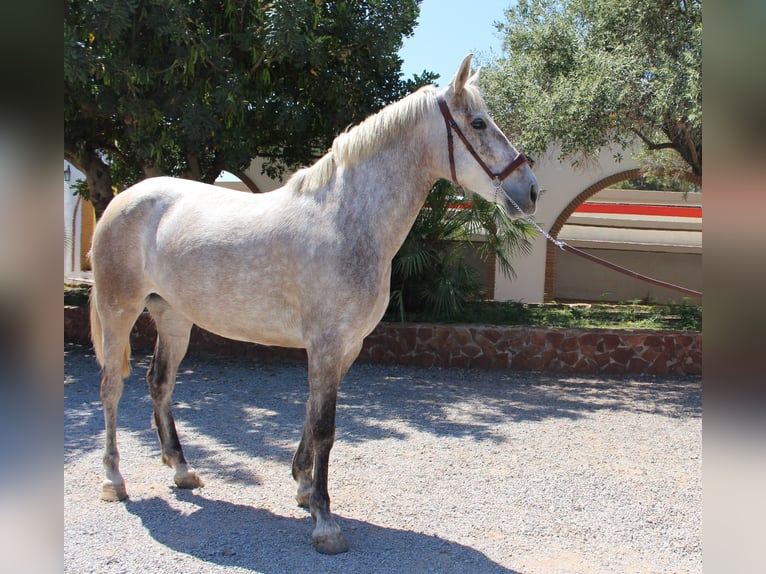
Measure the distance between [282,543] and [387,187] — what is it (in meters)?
1.94

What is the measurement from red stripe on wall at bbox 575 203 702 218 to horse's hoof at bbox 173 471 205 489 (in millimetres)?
16872

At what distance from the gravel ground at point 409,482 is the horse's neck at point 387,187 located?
5.22 feet

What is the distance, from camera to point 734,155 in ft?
2.66

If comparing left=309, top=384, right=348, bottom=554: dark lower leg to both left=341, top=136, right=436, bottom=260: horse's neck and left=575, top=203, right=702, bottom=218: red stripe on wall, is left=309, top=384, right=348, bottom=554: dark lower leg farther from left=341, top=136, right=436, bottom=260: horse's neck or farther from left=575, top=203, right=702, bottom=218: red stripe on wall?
left=575, top=203, right=702, bottom=218: red stripe on wall

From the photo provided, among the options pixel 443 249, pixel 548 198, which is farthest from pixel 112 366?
pixel 548 198

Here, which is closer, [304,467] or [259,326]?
[259,326]

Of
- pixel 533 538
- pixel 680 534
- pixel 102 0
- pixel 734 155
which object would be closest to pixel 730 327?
pixel 734 155

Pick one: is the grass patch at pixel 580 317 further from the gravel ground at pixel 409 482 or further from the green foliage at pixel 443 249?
the gravel ground at pixel 409 482

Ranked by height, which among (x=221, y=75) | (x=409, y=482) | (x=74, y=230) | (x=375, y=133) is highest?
(x=221, y=75)

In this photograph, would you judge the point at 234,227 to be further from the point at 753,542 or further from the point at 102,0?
the point at 102,0

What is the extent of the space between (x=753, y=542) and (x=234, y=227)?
2.85m

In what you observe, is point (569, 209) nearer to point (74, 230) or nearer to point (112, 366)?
point (112, 366)

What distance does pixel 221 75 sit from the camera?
7.17 m

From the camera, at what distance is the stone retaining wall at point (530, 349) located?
7887mm
